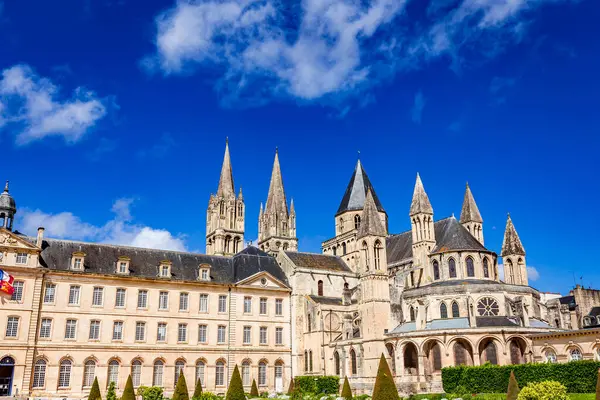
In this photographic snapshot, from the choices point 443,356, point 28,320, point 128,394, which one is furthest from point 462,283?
point 28,320

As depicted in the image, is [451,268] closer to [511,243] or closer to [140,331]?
[511,243]

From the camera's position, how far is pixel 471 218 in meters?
61.7

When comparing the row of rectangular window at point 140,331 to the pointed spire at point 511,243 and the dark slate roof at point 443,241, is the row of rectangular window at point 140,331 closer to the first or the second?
the dark slate roof at point 443,241

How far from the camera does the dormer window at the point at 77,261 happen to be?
1820 inches

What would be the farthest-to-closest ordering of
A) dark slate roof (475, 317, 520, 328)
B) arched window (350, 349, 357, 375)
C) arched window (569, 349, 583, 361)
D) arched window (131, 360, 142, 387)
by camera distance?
arched window (350, 349, 357, 375) → arched window (131, 360, 142, 387) → dark slate roof (475, 317, 520, 328) → arched window (569, 349, 583, 361)

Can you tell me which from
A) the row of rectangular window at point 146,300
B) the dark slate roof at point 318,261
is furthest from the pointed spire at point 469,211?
the row of rectangular window at point 146,300

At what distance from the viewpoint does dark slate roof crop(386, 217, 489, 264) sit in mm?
54500

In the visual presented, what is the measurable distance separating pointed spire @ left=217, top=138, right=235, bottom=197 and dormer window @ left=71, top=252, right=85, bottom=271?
3745cm

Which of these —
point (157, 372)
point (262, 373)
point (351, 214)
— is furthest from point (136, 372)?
point (351, 214)

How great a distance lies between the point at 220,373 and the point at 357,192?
103 feet

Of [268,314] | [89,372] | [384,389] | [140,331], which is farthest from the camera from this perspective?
[268,314]

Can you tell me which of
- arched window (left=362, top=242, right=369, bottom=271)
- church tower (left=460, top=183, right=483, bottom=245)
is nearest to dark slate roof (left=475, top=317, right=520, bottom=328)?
arched window (left=362, top=242, right=369, bottom=271)

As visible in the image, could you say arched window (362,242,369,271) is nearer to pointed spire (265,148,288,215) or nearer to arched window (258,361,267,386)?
arched window (258,361,267,386)

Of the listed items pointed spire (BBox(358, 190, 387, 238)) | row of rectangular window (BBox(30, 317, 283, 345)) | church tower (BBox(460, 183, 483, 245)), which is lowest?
row of rectangular window (BBox(30, 317, 283, 345))
